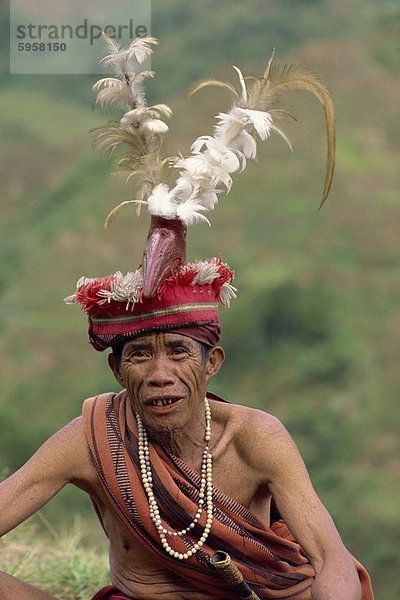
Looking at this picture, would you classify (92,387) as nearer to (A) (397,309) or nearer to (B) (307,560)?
(A) (397,309)

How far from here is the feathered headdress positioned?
4.47 metres

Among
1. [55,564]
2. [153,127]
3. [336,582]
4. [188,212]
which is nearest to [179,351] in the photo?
[188,212]

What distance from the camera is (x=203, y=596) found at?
4.76 m

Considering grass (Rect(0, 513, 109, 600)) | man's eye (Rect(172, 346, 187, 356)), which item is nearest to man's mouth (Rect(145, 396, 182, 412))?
man's eye (Rect(172, 346, 187, 356))

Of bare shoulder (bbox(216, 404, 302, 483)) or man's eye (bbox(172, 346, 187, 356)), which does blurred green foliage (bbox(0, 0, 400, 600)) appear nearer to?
bare shoulder (bbox(216, 404, 302, 483))

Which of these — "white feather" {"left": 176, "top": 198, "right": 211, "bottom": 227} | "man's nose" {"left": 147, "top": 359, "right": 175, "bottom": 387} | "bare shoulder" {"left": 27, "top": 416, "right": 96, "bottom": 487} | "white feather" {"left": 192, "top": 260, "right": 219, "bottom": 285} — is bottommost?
"bare shoulder" {"left": 27, "top": 416, "right": 96, "bottom": 487}

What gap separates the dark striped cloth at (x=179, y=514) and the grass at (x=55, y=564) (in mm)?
1349

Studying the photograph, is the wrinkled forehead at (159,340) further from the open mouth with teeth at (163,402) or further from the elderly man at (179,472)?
the open mouth with teeth at (163,402)

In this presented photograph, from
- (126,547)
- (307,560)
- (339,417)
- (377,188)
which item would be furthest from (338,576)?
(377,188)

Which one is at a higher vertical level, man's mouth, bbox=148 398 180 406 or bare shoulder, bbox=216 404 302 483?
man's mouth, bbox=148 398 180 406

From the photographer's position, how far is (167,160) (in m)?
4.52

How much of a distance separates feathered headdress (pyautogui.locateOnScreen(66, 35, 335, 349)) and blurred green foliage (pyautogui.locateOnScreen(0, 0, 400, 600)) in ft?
16.0

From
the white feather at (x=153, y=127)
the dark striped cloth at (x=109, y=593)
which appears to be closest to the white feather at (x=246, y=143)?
the white feather at (x=153, y=127)

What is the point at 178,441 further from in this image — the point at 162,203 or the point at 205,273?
the point at 162,203
